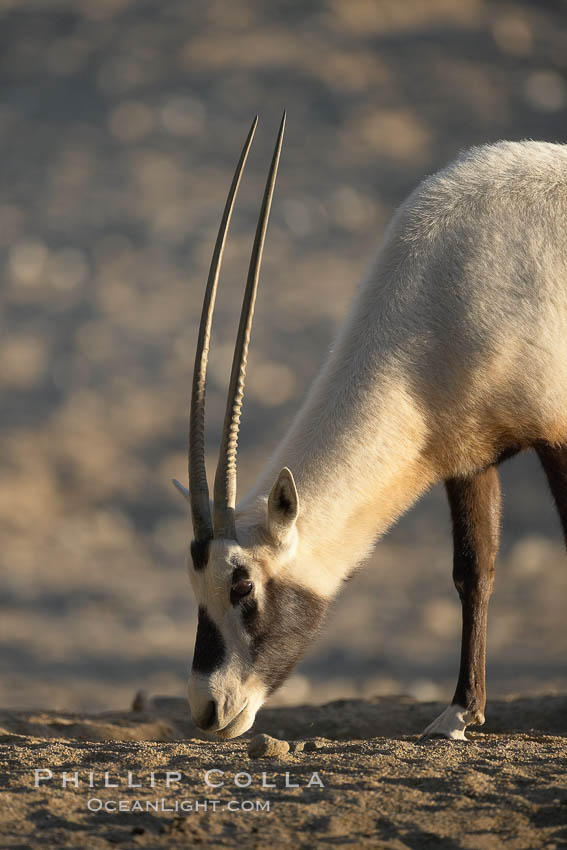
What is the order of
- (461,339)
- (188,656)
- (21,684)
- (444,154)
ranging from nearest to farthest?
(461,339), (21,684), (188,656), (444,154)

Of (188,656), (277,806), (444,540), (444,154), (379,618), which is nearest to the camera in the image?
(277,806)

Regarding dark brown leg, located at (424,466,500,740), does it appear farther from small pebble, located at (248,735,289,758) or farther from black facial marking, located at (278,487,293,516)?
small pebble, located at (248,735,289,758)

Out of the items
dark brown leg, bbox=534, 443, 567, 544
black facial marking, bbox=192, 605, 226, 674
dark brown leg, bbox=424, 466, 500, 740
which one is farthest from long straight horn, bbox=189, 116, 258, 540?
dark brown leg, bbox=534, 443, 567, 544

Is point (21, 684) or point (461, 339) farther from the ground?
point (461, 339)

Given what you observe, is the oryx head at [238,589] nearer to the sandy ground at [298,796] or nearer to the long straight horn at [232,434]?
the long straight horn at [232,434]

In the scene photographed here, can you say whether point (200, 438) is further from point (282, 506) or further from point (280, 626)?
point (280, 626)

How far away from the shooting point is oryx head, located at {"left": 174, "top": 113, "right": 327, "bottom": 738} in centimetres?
537

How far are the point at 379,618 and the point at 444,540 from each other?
7.82 feet

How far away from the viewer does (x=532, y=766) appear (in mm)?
4770

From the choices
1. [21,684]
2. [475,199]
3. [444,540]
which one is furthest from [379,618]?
[475,199]

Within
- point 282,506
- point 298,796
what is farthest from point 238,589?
point 298,796

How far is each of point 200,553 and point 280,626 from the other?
495 mm

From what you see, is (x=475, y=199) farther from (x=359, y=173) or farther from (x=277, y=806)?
(x=359, y=173)

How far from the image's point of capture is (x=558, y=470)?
606 cm
